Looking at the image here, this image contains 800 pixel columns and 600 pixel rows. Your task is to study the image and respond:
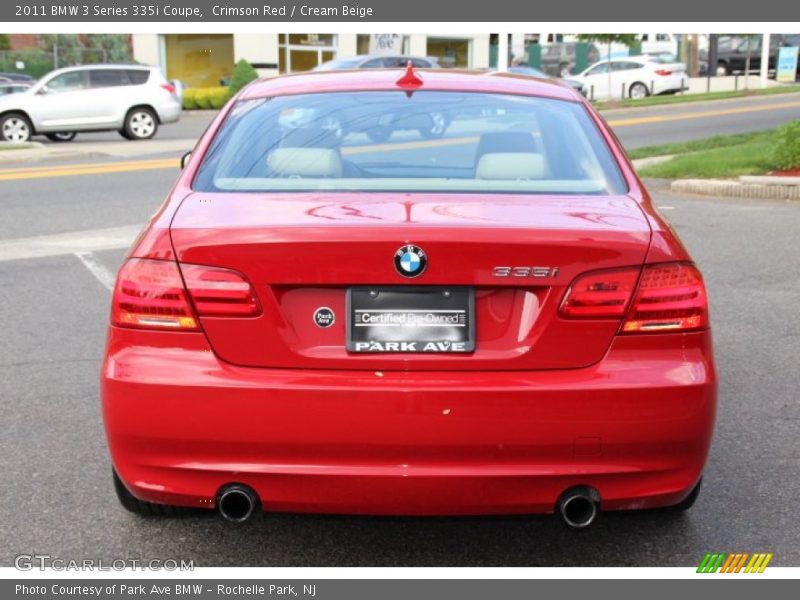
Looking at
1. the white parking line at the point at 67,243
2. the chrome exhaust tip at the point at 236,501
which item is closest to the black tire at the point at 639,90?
the white parking line at the point at 67,243

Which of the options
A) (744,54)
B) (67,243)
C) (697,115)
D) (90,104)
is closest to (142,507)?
(67,243)

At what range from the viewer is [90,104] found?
2644 centimetres

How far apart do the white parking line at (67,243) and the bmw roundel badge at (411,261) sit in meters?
7.63

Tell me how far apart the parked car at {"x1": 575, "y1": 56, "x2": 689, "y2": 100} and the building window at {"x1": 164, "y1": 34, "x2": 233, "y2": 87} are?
1604cm

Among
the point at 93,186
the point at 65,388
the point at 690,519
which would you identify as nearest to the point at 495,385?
the point at 690,519

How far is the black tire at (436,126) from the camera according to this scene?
4.73 metres

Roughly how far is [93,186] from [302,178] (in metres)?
12.7

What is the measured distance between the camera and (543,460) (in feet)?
11.6

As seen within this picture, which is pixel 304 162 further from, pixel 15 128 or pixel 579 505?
pixel 15 128

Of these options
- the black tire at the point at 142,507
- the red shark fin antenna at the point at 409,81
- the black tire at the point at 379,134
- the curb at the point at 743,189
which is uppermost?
the red shark fin antenna at the point at 409,81

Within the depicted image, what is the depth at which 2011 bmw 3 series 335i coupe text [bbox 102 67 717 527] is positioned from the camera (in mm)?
3479
